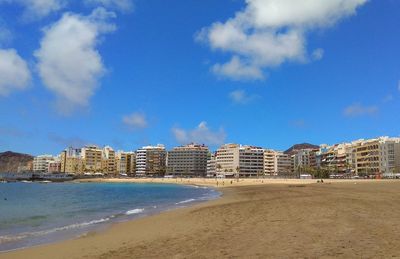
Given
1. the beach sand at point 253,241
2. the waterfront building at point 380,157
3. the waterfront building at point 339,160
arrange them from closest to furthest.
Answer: the beach sand at point 253,241 < the waterfront building at point 380,157 < the waterfront building at point 339,160

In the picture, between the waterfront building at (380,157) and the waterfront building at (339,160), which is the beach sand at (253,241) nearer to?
the waterfront building at (380,157)

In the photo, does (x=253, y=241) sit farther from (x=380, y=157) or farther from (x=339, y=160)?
(x=339, y=160)

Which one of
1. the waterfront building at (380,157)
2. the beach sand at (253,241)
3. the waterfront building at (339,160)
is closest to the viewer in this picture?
the beach sand at (253,241)

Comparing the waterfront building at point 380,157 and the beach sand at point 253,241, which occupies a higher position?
the waterfront building at point 380,157

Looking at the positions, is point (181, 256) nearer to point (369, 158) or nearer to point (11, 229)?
point (11, 229)

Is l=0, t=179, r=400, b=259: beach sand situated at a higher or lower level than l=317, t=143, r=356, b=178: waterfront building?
lower

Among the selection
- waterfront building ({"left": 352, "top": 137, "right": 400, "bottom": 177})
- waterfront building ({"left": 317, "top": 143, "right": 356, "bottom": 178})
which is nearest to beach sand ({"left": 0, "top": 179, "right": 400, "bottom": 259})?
waterfront building ({"left": 352, "top": 137, "right": 400, "bottom": 177})

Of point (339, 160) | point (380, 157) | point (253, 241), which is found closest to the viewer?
point (253, 241)

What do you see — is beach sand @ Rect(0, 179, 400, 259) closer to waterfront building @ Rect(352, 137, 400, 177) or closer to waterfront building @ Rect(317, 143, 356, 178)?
waterfront building @ Rect(352, 137, 400, 177)

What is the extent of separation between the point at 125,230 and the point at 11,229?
6.93 m

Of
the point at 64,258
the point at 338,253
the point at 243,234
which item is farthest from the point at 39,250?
the point at 338,253

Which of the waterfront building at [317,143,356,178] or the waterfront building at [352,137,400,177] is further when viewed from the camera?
the waterfront building at [317,143,356,178]

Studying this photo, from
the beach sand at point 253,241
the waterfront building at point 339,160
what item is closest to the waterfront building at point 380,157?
the waterfront building at point 339,160

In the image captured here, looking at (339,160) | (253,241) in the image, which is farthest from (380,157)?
(253,241)
